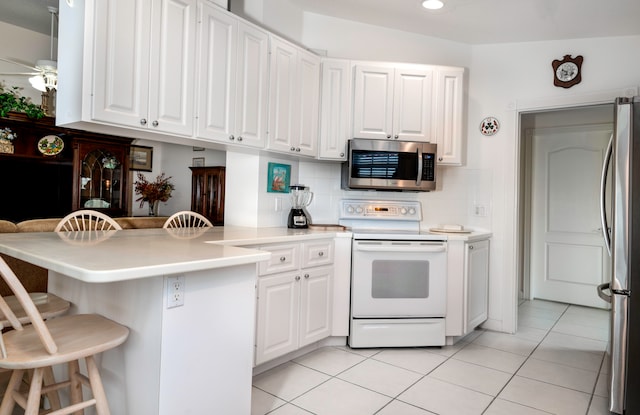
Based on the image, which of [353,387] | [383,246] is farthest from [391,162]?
[353,387]

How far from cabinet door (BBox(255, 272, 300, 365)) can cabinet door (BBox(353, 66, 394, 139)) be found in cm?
143

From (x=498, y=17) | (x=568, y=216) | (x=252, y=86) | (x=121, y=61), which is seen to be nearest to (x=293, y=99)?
(x=252, y=86)

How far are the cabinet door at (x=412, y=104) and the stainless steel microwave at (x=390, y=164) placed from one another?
0.12 meters

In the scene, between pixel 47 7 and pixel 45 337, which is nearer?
pixel 45 337

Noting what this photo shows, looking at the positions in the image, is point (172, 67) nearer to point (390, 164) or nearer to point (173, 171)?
point (390, 164)

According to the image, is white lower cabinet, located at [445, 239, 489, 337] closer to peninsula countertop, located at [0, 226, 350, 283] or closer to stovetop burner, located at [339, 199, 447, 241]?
stovetop burner, located at [339, 199, 447, 241]

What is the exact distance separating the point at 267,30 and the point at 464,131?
203cm

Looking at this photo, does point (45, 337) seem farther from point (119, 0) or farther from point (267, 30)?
point (267, 30)

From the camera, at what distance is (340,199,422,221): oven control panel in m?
3.62

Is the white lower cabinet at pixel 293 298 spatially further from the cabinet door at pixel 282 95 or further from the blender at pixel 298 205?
the cabinet door at pixel 282 95

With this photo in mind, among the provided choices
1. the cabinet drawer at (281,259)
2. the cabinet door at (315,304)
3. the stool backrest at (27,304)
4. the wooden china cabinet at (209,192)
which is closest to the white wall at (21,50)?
the wooden china cabinet at (209,192)

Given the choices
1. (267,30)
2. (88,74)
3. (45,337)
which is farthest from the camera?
(267,30)

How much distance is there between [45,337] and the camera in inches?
50.7

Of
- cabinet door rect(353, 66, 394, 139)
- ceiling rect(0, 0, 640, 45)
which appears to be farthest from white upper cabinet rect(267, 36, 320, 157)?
ceiling rect(0, 0, 640, 45)
